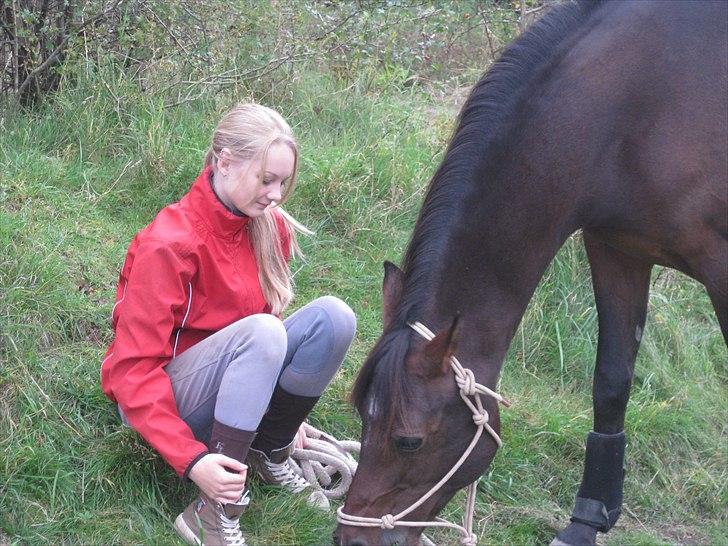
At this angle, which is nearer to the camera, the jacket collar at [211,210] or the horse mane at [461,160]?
the horse mane at [461,160]

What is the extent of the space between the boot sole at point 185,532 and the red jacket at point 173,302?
27 centimetres

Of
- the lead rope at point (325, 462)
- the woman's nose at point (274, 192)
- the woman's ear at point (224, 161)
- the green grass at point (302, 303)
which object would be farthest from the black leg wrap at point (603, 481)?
the woman's ear at point (224, 161)

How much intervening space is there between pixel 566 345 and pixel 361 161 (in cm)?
141

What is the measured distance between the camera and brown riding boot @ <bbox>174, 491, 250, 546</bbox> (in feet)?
8.87

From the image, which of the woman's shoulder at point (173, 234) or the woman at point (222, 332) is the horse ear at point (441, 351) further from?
the woman's shoulder at point (173, 234)

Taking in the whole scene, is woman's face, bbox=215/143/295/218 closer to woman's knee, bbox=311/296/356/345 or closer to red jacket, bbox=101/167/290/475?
red jacket, bbox=101/167/290/475

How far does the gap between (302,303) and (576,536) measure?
60.5 inches

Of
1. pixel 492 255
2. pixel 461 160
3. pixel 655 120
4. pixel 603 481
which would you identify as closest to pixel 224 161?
pixel 461 160

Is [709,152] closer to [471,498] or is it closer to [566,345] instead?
[471,498]

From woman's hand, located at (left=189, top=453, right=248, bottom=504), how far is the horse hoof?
1205 mm

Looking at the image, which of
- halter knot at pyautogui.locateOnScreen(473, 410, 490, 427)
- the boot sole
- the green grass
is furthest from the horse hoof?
the boot sole

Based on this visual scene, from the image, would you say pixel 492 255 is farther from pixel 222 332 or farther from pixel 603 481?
pixel 603 481

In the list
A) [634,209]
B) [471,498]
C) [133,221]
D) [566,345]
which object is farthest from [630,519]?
[133,221]

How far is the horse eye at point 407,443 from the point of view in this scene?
247cm
